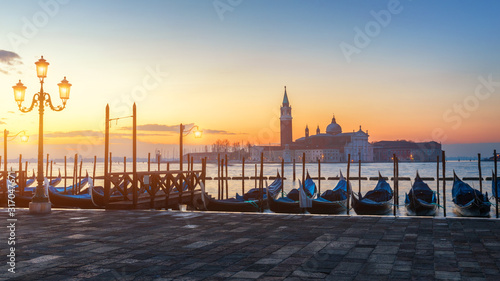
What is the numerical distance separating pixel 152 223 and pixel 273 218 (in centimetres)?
227

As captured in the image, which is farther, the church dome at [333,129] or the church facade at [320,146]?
the church dome at [333,129]

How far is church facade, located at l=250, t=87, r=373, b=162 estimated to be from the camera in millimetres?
135250

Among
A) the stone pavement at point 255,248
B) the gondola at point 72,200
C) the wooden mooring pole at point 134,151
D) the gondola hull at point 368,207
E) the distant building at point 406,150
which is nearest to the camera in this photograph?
the stone pavement at point 255,248

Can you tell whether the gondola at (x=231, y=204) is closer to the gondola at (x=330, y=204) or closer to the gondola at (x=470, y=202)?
the gondola at (x=330, y=204)

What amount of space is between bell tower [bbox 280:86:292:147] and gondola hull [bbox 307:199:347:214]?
387ft

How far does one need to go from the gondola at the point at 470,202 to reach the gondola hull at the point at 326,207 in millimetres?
5074

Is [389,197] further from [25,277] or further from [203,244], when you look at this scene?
[25,277]

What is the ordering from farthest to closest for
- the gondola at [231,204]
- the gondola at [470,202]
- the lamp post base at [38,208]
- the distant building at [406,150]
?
A: the distant building at [406,150] < the gondola at [470,202] < the gondola at [231,204] < the lamp post base at [38,208]

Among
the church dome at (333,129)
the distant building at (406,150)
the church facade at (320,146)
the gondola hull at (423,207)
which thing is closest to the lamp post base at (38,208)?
the gondola hull at (423,207)

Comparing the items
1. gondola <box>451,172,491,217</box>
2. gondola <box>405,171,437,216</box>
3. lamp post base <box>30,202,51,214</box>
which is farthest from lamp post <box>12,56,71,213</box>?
gondola <box>451,172,491,217</box>

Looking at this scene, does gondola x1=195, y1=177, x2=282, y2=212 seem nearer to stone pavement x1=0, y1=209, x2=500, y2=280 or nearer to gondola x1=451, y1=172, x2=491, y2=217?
stone pavement x1=0, y1=209, x2=500, y2=280

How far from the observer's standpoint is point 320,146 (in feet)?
456

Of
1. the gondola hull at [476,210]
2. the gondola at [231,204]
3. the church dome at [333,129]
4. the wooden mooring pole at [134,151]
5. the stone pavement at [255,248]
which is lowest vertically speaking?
the gondola hull at [476,210]

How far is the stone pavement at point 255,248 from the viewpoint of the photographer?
4.42 meters
